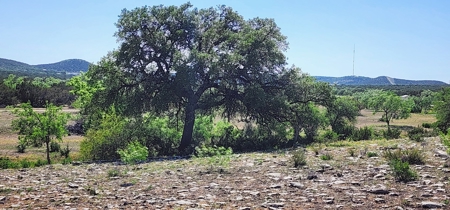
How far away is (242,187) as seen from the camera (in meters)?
11.6

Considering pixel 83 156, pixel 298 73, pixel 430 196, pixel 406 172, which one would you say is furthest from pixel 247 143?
pixel 430 196

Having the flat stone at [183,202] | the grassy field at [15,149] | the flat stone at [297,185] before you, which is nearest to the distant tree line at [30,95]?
the grassy field at [15,149]

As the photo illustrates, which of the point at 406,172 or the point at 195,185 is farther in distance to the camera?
the point at 195,185

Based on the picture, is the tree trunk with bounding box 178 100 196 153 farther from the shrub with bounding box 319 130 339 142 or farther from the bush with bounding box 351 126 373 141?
the bush with bounding box 351 126 373 141

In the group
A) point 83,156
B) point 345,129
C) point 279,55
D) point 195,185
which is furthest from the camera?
point 345,129

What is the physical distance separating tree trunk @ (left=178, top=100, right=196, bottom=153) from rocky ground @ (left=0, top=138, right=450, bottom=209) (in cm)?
992

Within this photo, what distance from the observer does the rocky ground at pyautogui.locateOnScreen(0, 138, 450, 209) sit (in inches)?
376

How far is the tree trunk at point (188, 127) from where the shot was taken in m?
26.0

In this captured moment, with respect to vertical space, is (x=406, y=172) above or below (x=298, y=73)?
below

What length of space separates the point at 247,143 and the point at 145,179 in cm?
1469

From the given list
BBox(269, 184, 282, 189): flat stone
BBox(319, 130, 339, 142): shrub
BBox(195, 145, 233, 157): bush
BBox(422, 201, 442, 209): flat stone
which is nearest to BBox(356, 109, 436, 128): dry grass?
BBox(319, 130, 339, 142): shrub

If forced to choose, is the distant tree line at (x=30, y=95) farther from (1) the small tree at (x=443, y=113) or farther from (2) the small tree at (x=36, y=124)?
(1) the small tree at (x=443, y=113)

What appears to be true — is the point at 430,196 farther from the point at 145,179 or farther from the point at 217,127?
the point at 217,127

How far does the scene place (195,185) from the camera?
12258mm
